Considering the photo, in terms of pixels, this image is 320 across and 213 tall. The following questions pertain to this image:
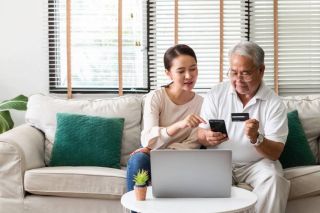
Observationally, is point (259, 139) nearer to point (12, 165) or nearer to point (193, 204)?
point (193, 204)

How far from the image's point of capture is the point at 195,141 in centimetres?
302

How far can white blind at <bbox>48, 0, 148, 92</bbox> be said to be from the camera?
4.14 meters

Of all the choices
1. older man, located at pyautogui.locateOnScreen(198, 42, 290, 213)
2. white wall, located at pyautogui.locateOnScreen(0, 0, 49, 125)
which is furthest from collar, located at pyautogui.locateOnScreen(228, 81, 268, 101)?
white wall, located at pyautogui.locateOnScreen(0, 0, 49, 125)

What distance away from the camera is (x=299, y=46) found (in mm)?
4137

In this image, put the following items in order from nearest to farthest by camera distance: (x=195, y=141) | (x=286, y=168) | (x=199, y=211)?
1. (x=199, y=211)
2. (x=195, y=141)
3. (x=286, y=168)

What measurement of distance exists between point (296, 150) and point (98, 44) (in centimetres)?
174

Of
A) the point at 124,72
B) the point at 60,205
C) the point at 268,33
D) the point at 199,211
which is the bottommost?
the point at 60,205

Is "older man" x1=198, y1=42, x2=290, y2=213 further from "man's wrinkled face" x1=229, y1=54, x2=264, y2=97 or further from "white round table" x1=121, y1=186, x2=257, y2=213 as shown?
"white round table" x1=121, y1=186, x2=257, y2=213

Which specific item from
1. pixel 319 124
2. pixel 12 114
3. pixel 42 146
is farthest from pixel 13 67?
pixel 319 124

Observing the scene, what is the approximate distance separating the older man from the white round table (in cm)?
44

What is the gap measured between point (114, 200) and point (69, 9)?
1653 millimetres

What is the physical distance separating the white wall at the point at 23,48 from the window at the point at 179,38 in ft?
0.25

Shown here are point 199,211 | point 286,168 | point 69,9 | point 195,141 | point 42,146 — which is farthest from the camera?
point 69,9

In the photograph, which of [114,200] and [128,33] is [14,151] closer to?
[114,200]
